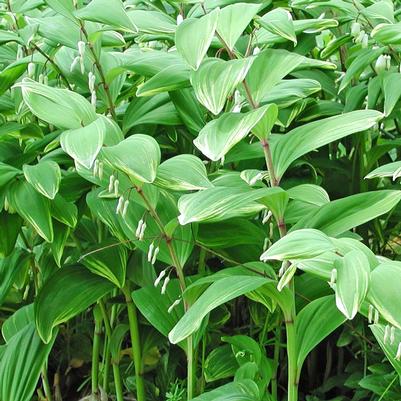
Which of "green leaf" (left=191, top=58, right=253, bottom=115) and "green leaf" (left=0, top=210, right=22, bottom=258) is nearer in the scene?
"green leaf" (left=191, top=58, right=253, bottom=115)

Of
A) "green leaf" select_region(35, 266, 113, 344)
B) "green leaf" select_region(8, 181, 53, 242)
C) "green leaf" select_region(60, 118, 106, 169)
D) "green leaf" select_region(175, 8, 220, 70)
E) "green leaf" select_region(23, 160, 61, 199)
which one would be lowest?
"green leaf" select_region(35, 266, 113, 344)

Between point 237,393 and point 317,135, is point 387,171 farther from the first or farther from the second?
point 237,393

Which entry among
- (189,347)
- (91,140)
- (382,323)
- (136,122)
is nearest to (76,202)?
Answer: (136,122)

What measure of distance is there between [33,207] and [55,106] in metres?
0.21

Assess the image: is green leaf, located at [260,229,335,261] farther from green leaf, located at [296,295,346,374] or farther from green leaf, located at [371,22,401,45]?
green leaf, located at [371,22,401,45]

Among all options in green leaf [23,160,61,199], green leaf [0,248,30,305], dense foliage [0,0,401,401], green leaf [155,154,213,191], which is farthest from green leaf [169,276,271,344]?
green leaf [0,248,30,305]

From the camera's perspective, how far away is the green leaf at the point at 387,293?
690mm

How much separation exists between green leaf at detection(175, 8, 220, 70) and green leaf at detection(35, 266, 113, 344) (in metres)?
0.47

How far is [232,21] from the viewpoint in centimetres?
94

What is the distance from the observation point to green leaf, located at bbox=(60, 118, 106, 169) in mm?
847

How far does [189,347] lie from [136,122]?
346 mm

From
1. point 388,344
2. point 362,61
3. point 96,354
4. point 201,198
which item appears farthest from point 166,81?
point 96,354

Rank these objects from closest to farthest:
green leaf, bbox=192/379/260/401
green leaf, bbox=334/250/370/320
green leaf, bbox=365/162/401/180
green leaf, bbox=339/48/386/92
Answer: green leaf, bbox=334/250/370/320
green leaf, bbox=365/162/401/180
green leaf, bbox=192/379/260/401
green leaf, bbox=339/48/386/92

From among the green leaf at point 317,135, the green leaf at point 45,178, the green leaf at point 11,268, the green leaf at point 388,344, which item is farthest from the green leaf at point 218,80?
the green leaf at point 11,268
